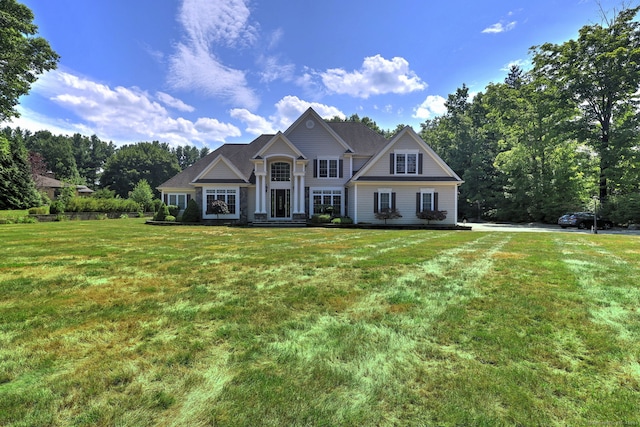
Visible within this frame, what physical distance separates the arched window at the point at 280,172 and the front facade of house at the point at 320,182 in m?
0.07

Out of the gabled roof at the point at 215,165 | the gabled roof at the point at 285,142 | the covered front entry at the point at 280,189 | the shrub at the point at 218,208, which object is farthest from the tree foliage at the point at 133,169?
the gabled roof at the point at 285,142

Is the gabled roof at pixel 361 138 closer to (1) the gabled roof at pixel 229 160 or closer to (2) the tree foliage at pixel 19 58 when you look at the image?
(1) the gabled roof at pixel 229 160

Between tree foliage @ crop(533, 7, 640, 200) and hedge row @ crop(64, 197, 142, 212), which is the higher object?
tree foliage @ crop(533, 7, 640, 200)

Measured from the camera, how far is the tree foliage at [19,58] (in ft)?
60.7

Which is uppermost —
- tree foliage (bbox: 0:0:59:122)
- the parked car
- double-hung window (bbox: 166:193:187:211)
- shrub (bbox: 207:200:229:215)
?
tree foliage (bbox: 0:0:59:122)

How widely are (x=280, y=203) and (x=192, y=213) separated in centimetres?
593

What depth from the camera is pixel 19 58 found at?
19.0 metres

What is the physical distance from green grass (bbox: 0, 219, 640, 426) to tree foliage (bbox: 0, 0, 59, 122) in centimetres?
2185

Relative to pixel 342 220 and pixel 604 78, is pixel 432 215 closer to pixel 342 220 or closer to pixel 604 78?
pixel 342 220

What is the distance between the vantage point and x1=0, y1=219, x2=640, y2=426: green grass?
1.91 m

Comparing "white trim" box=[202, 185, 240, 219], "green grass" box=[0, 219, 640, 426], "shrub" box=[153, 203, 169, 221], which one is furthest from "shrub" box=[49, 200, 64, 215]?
"green grass" box=[0, 219, 640, 426]

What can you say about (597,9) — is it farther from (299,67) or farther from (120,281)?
(120,281)

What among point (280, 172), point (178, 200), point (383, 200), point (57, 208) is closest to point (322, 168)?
point (280, 172)

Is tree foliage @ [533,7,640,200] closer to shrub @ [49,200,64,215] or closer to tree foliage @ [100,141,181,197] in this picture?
shrub @ [49,200,64,215]
